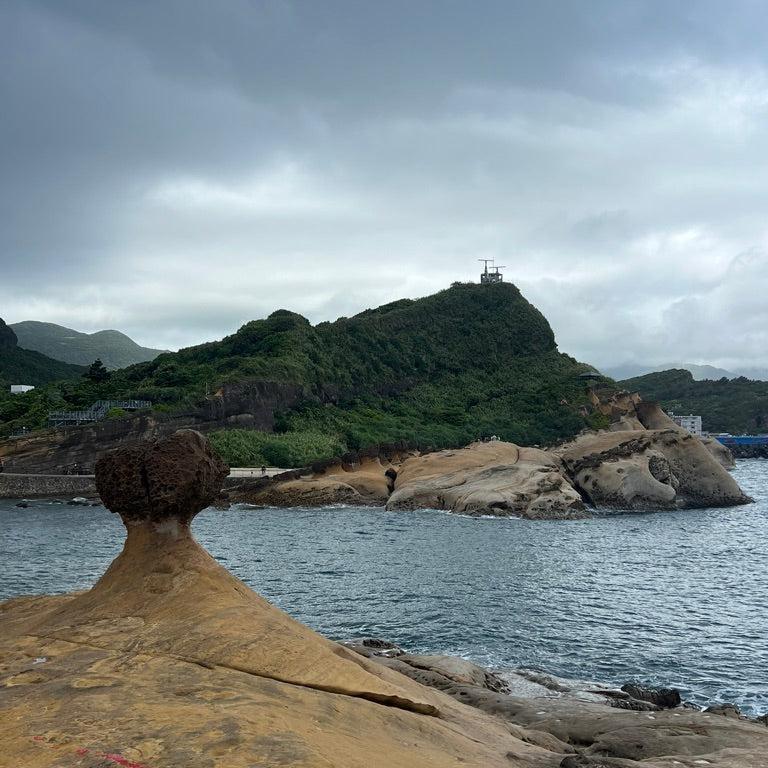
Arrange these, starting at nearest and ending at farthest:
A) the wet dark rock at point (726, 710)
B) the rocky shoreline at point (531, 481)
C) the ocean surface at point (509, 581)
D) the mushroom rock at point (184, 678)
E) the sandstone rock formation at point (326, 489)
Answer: the mushroom rock at point (184, 678) < the wet dark rock at point (726, 710) < the ocean surface at point (509, 581) < the rocky shoreline at point (531, 481) < the sandstone rock formation at point (326, 489)

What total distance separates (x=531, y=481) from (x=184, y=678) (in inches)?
2271

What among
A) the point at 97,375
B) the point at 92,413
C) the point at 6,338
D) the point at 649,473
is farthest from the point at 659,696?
the point at 6,338

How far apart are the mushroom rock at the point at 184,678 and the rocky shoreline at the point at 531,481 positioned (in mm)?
50056

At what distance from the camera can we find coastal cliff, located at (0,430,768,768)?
7766 mm

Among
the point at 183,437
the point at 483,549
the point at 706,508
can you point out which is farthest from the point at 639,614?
the point at 706,508

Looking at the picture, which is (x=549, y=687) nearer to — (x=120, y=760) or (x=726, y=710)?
(x=726, y=710)

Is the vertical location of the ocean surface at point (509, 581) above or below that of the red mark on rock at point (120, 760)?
below

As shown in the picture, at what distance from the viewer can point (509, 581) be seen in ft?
117

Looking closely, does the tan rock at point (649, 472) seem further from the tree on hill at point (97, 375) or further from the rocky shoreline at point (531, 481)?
the tree on hill at point (97, 375)

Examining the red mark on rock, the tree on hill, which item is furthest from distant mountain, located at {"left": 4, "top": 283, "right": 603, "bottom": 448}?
the red mark on rock

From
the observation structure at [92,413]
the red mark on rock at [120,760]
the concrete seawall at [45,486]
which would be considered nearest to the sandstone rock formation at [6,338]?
the observation structure at [92,413]

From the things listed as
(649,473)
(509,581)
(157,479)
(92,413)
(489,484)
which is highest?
(92,413)

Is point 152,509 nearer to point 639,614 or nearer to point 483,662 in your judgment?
point 483,662

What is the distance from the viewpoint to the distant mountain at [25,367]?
154000 mm
